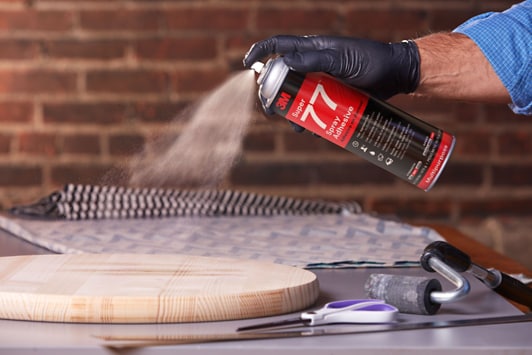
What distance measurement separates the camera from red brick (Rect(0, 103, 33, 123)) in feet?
8.75

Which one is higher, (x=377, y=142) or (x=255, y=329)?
(x=377, y=142)

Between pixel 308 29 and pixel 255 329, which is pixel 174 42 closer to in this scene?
pixel 308 29

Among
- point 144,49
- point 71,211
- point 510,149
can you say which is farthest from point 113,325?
point 510,149

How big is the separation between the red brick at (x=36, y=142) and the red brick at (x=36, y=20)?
1.04ft

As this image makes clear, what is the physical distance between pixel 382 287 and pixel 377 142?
0.64 feet

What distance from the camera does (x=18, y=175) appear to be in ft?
8.83

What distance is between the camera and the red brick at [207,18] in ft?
8.73

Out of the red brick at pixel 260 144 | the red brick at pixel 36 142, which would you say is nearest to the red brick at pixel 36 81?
the red brick at pixel 36 142

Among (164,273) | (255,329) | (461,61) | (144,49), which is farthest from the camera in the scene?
(144,49)

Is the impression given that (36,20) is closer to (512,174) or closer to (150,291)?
(512,174)

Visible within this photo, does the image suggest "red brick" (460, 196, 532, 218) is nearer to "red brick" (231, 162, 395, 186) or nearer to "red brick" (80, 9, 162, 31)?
"red brick" (231, 162, 395, 186)

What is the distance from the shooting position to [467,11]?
8.91ft

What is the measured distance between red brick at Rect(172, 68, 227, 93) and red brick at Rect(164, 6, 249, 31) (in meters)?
0.13

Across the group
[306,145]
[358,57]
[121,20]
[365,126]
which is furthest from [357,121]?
[121,20]
